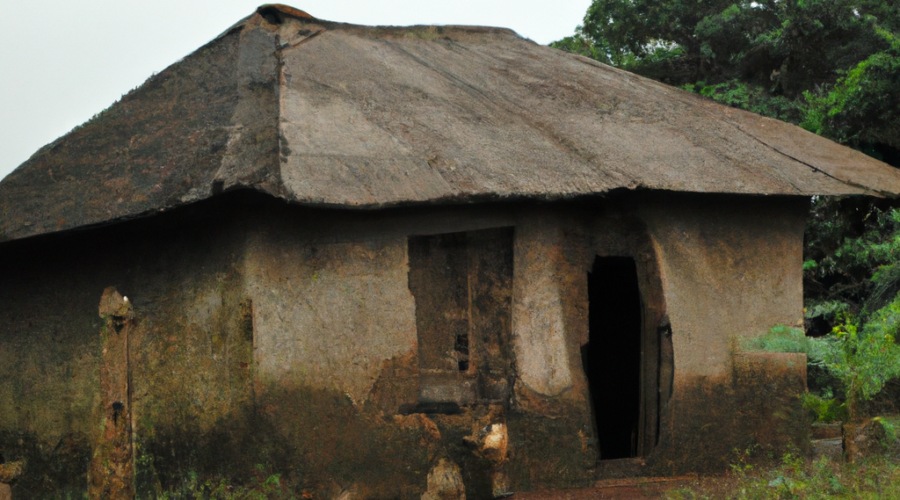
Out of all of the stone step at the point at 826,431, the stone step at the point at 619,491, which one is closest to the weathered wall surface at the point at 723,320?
the stone step at the point at 619,491

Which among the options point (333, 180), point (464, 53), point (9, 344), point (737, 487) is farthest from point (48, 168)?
point (737, 487)

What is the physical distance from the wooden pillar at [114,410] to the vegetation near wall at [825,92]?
4.35 metres

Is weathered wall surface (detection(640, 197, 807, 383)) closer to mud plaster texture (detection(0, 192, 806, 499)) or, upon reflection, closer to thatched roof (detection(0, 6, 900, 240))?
mud plaster texture (detection(0, 192, 806, 499))

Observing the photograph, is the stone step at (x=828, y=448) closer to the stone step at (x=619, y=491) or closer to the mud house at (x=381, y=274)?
the mud house at (x=381, y=274)

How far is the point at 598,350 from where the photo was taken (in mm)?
8742

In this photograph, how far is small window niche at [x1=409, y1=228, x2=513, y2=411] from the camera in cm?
589

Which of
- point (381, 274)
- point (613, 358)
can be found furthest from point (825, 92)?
point (381, 274)

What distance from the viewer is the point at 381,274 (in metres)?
5.58

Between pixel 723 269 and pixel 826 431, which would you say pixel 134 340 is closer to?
pixel 723 269

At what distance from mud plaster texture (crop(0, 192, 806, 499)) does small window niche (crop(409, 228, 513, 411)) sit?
11 centimetres

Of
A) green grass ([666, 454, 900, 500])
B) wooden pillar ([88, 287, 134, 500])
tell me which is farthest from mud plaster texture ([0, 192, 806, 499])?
wooden pillar ([88, 287, 134, 500])

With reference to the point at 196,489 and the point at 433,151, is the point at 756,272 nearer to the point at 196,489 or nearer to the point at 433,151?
the point at 433,151

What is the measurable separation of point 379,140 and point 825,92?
9.18 m

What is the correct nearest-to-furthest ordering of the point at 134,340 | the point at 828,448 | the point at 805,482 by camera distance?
the point at 805,482 < the point at 134,340 < the point at 828,448
